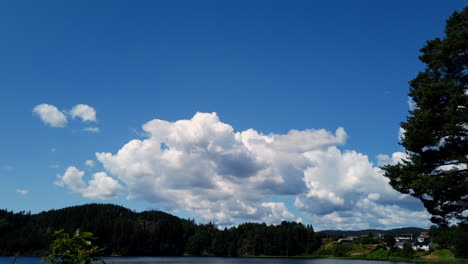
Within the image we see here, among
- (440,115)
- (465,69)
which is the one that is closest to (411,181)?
(440,115)

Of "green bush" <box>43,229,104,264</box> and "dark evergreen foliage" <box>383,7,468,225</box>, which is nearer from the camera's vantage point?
"green bush" <box>43,229,104,264</box>

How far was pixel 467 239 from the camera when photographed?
3605 inches

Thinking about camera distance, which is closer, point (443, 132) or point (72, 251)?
point (72, 251)

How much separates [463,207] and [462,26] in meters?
10.0

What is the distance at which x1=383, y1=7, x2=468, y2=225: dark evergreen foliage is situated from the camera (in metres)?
19.6

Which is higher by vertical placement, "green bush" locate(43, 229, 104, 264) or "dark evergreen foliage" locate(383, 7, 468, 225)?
"dark evergreen foliage" locate(383, 7, 468, 225)

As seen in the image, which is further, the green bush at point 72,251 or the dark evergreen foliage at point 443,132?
the dark evergreen foliage at point 443,132

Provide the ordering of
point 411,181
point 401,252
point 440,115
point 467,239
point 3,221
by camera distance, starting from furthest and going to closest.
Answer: point 3,221 < point 401,252 < point 467,239 < point 411,181 < point 440,115

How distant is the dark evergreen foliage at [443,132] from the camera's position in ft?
64.4

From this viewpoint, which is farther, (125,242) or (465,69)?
(125,242)

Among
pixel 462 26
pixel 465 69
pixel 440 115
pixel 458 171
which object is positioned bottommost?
pixel 458 171

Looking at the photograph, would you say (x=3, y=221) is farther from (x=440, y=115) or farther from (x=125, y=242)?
(x=440, y=115)

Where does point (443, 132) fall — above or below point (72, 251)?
above

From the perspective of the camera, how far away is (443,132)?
20.4 meters
